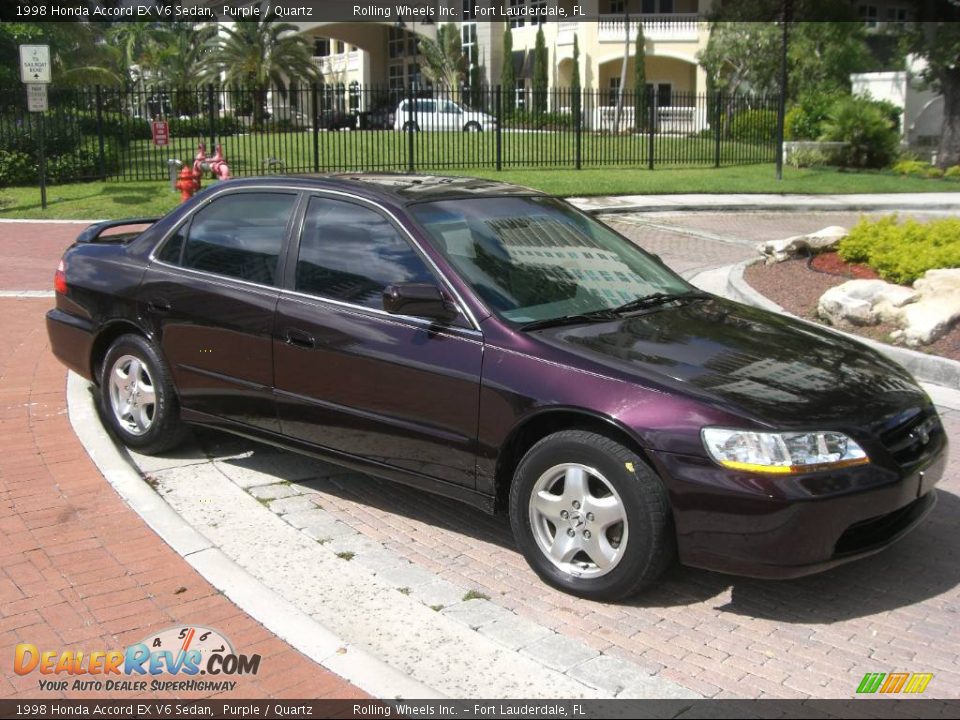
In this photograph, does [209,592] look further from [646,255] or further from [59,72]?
[59,72]

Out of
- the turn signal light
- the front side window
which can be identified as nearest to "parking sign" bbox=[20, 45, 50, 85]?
the turn signal light

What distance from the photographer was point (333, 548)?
15.9 feet

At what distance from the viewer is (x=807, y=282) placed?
34.8 feet

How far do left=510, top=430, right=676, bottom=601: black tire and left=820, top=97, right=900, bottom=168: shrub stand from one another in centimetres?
2718

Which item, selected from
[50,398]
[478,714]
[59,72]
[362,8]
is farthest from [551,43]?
[478,714]

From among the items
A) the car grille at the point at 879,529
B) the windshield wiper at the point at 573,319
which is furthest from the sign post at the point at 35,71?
the car grille at the point at 879,529

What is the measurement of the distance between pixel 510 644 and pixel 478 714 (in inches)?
20.8

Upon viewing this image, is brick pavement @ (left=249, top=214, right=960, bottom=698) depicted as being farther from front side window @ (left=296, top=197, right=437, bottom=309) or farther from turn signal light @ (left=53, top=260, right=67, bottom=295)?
turn signal light @ (left=53, top=260, right=67, bottom=295)

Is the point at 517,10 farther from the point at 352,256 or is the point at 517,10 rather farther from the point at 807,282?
the point at 352,256

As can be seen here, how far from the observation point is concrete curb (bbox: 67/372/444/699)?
3600 mm

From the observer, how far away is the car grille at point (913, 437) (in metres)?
4.20

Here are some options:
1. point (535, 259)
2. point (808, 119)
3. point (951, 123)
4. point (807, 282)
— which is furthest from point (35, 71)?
point (951, 123)

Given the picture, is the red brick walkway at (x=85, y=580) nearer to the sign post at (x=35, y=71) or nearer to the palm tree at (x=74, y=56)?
the sign post at (x=35, y=71)

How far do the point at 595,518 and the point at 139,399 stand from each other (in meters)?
3.06
